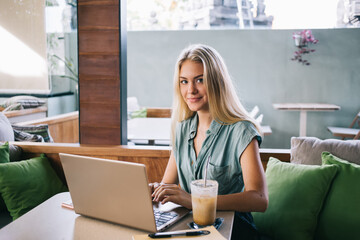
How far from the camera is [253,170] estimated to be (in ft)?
4.44

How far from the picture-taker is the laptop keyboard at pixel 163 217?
1.13 m

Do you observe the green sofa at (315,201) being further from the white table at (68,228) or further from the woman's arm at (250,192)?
the white table at (68,228)

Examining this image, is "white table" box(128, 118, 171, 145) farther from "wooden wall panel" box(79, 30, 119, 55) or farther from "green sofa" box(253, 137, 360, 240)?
"green sofa" box(253, 137, 360, 240)

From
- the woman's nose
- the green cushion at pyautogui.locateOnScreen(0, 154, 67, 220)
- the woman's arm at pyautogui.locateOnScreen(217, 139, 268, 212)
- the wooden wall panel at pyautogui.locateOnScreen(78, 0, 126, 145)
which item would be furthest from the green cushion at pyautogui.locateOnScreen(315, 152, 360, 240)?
the green cushion at pyautogui.locateOnScreen(0, 154, 67, 220)

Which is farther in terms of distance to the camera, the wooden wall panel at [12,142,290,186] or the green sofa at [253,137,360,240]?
the wooden wall panel at [12,142,290,186]

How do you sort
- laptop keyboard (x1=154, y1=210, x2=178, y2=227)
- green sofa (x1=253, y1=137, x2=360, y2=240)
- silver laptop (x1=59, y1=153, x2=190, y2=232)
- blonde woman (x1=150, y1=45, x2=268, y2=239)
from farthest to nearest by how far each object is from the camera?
green sofa (x1=253, y1=137, x2=360, y2=240) → blonde woman (x1=150, y1=45, x2=268, y2=239) → laptop keyboard (x1=154, y1=210, x2=178, y2=227) → silver laptop (x1=59, y1=153, x2=190, y2=232)

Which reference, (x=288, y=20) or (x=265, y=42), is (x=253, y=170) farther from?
A: (x=265, y=42)

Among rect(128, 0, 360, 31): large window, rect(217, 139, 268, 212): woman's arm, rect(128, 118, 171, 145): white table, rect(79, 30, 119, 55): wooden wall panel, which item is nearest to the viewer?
rect(217, 139, 268, 212): woman's arm

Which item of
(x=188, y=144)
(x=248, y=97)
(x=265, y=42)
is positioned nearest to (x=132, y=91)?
(x=248, y=97)

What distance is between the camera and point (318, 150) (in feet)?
6.15

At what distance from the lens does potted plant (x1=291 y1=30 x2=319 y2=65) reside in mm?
5844

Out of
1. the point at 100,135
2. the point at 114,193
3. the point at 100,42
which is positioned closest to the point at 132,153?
the point at 100,135

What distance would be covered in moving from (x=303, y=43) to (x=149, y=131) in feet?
11.6

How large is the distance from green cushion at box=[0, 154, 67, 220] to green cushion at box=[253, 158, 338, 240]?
1.32 m
